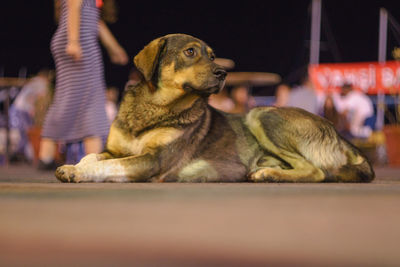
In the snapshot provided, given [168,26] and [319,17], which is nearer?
[168,26]

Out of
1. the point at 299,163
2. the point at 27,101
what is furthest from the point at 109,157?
the point at 27,101

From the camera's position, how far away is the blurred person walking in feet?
16.0

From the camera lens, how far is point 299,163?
12.8 feet

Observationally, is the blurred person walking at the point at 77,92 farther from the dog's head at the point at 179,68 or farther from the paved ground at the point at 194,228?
the paved ground at the point at 194,228

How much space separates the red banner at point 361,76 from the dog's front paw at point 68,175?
521 inches

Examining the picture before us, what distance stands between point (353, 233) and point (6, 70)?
62.3 feet

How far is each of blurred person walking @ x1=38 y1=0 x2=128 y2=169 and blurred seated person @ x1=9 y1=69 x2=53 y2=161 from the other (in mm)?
5370

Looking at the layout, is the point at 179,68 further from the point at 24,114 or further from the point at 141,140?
the point at 24,114

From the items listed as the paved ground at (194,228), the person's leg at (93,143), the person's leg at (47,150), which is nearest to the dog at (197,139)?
the paved ground at (194,228)

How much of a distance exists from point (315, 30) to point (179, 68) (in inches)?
694

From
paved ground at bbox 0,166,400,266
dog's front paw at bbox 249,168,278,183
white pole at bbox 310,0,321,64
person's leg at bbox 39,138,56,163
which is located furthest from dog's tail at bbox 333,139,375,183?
white pole at bbox 310,0,321,64

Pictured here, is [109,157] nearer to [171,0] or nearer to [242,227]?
[242,227]

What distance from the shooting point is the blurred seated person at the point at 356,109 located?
967cm

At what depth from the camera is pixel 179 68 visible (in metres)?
3.63
